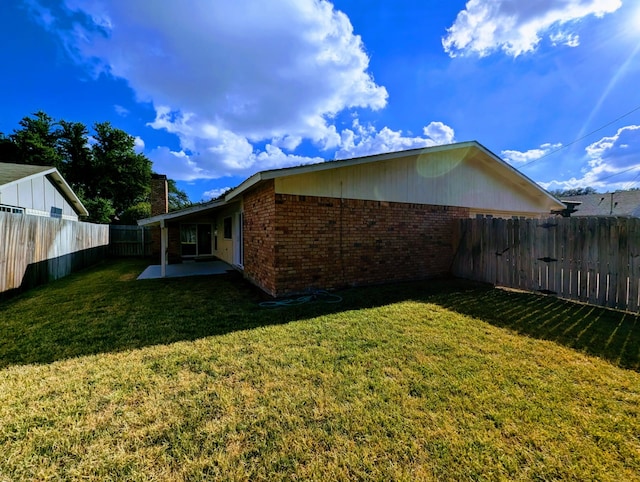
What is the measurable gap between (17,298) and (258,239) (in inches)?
244

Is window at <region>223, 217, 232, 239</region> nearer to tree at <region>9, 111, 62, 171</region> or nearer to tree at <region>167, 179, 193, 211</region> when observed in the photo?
tree at <region>9, 111, 62, 171</region>

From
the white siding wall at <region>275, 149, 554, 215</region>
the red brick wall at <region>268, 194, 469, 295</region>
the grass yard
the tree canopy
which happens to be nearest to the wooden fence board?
the grass yard

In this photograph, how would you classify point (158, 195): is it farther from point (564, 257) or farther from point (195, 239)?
point (564, 257)

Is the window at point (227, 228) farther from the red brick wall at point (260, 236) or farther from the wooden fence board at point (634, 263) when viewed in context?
the wooden fence board at point (634, 263)

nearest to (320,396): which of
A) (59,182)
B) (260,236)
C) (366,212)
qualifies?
(260,236)

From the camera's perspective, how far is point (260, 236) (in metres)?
7.11

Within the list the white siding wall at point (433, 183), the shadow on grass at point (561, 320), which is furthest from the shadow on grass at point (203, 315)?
the white siding wall at point (433, 183)

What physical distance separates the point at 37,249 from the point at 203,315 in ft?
24.2

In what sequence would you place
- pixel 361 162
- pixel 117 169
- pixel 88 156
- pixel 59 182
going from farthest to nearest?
pixel 117 169 < pixel 88 156 < pixel 59 182 < pixel 361 162

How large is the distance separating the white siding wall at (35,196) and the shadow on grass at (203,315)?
5819mm

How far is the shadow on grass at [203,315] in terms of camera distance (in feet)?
12.4

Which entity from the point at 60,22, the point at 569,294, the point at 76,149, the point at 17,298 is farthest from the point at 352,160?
the point at 76,149

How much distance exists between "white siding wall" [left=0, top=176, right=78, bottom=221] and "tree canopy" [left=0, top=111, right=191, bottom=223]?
15173mm

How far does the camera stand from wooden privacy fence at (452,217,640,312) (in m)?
5.15
